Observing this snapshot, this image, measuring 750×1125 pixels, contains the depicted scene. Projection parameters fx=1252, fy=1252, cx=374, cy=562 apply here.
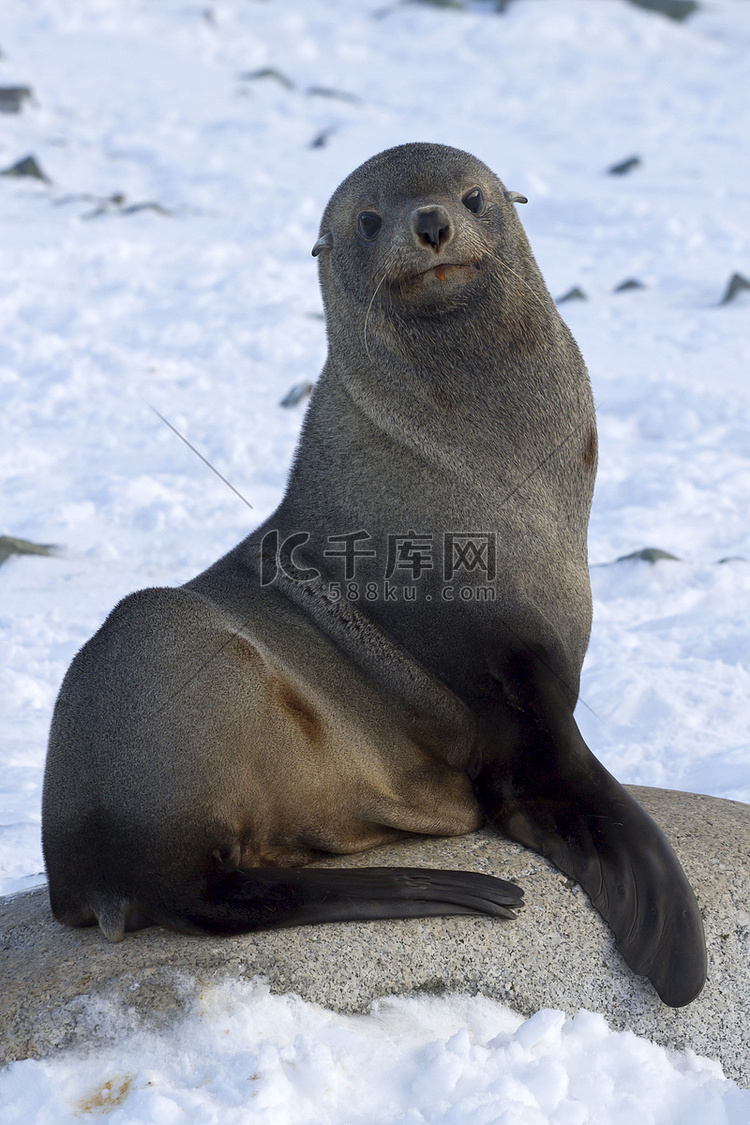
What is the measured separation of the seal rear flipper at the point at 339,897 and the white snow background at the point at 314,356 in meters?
0.22

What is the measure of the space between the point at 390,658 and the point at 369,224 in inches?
54.5

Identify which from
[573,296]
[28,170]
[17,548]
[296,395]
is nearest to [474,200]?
[17,548]

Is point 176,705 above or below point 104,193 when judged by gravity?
above

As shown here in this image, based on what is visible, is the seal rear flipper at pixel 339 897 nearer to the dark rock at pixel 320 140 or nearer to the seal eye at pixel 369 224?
the seal eye at pixel 369 224

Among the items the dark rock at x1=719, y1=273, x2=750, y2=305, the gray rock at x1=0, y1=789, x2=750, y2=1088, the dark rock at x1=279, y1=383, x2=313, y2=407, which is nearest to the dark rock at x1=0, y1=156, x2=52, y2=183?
the dark rock at x1=279, y1=383, x2=313, y2=407

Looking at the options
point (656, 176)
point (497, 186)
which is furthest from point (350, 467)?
point (656, 176)

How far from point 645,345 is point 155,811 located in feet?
27.4

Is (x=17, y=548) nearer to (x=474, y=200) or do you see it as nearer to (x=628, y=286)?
(x=474, y=200)

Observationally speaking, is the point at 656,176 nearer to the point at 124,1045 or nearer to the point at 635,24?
the point at 635,24

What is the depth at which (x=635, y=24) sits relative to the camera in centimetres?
1919

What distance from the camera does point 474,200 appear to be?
396cm

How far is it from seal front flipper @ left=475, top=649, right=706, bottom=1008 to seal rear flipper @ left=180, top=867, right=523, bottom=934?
23cm

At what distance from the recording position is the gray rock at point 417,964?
309 centimetres

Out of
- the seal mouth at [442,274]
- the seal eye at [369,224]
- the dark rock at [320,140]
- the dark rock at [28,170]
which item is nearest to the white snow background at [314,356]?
the dark rock at [320,140]
